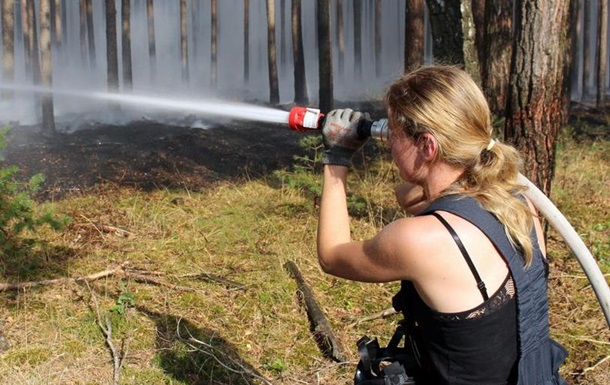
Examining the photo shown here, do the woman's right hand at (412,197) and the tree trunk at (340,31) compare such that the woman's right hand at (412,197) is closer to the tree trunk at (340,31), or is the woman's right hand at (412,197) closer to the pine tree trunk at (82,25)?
the tree trunk at (340,31)

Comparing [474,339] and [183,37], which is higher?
[183,37]

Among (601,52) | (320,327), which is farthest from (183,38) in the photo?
(320,327)

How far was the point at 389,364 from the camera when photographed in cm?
210

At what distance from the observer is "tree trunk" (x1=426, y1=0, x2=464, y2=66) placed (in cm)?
626

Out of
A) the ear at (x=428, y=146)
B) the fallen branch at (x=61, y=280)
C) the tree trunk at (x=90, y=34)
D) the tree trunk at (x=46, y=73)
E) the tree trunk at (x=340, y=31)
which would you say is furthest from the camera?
the tree trunk at (x=340, y=31)

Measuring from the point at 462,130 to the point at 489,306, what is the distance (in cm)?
49

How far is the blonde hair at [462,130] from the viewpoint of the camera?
6.17 feet

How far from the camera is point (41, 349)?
408 cm

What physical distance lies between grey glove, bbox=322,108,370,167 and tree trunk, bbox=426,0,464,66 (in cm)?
422

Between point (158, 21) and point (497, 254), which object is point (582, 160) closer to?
point (497, 254)

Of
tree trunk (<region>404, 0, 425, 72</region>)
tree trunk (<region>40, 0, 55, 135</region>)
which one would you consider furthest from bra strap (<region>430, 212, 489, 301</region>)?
tree trunk (<region>40, 0, 55, 135</region>)

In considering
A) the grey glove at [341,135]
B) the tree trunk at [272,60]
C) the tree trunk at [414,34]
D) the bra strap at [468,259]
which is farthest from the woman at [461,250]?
the tree trunk at [272,60]

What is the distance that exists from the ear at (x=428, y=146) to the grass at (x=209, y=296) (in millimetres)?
2163

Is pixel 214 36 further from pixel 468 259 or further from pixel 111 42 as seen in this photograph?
pixel 468 259
